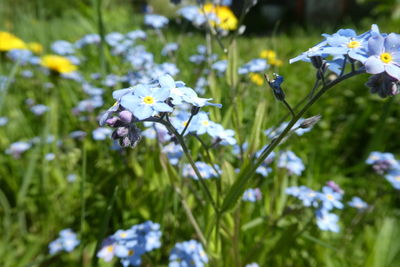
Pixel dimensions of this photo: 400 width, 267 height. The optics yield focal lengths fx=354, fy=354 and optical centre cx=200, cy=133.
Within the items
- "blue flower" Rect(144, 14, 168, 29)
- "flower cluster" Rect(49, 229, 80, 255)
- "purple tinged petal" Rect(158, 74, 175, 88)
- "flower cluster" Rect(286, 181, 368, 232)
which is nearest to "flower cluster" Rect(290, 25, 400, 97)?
"purple tinged petal" Rect(158, 74, 175, 88)

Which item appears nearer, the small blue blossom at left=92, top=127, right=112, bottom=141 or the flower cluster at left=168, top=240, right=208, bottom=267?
the flower cluster at left=168, top=240, right=208, bottom=267

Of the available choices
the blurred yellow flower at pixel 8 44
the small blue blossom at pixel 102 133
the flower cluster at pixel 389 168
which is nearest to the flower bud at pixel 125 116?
the small blue blossom at pixel 102 133

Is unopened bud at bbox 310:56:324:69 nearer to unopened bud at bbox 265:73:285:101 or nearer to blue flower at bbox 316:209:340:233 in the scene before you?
unopened bud at bbox 265:73:285:101

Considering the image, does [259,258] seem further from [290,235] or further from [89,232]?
[89,232]

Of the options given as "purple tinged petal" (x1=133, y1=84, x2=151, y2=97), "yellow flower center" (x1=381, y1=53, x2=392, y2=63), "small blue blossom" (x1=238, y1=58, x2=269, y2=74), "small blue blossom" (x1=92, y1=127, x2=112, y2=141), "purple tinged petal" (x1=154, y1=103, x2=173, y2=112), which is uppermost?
"small blue blossom" (x1=238, y1=58, x2=269, y2=74)

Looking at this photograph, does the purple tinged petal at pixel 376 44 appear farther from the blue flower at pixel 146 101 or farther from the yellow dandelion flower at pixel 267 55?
the yellow dandelion flower at pixel 267 55
